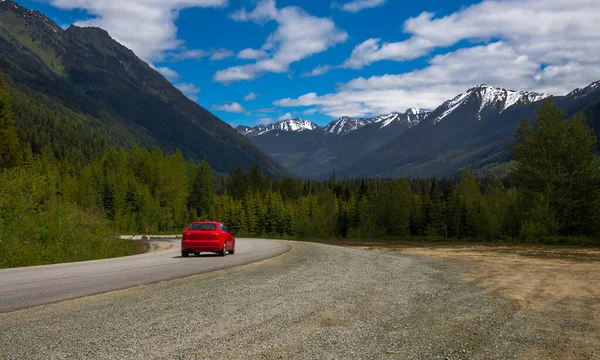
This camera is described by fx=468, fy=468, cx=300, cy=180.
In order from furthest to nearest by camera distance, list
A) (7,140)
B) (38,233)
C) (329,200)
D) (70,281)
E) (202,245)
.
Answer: (329,200) < (7,140) < (202,245) < (38,233) < (70,281)

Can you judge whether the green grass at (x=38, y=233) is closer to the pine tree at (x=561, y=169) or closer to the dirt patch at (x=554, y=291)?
the dirt patch at (x=554, y=291)

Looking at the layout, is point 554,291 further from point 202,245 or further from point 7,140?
point 7,140

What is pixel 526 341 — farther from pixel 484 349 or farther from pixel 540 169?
pixel 540 169

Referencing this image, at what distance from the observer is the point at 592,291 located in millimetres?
12539

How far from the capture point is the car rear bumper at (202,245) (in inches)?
1041

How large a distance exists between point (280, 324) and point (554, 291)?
8.27m

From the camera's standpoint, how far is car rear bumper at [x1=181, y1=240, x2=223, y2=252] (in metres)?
A: 26.5

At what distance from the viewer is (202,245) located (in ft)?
87.1

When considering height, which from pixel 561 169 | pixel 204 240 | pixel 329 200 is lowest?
pixel 204 240

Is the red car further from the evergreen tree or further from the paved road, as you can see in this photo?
the evergreen tree

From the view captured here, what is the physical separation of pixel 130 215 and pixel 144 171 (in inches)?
599

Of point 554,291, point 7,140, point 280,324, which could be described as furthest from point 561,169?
point 7,140

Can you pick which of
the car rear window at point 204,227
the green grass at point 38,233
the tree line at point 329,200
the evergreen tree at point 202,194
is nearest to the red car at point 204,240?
the car rear window at point 204,227

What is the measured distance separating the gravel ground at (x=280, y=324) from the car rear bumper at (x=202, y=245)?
1285 centimetres
